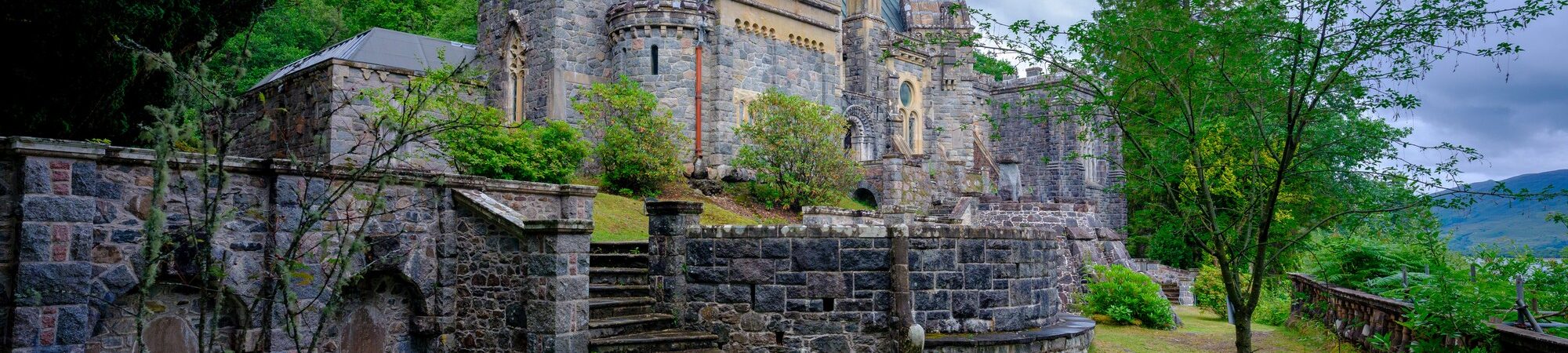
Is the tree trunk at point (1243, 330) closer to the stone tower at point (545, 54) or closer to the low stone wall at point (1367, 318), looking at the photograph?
the low stone wall at point (1367, 318)

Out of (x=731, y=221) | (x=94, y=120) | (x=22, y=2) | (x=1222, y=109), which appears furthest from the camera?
(x=731, y=221)

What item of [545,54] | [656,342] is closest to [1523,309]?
[656,342]

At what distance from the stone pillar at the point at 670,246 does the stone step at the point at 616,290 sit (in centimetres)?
42

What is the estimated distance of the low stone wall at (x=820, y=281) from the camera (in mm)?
10836

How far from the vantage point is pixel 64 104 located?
34.1ft

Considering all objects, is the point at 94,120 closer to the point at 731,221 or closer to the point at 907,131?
the point at 731,221

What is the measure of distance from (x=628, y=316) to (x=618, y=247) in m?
1.90

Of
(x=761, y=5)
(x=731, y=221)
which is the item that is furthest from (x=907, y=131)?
(x=731, y=221)

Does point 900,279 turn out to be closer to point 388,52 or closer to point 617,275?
point 617,275

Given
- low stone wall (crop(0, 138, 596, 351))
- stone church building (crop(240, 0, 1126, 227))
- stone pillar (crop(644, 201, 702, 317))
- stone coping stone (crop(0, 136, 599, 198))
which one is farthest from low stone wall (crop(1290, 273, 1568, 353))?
stone coping stone (crop(0, 136, 599, 198))

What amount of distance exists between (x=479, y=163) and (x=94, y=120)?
588 centimetres

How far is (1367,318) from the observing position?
12.7 meters

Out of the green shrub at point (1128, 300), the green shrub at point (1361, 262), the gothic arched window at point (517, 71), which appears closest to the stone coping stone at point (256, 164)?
the green shrub at point (1128, 300)

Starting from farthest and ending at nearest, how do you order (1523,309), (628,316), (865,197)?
(865,197) → (628,316) → (1523,309)
